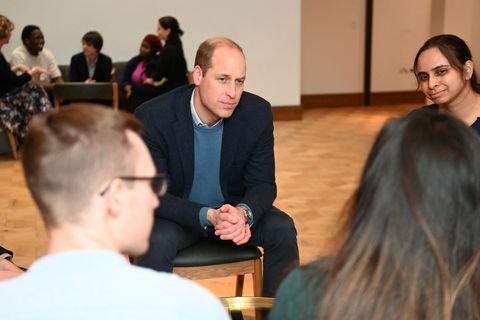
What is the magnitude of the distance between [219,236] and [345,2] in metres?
8.50

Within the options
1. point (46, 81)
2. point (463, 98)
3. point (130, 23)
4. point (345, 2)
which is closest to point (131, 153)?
point (463, 98)

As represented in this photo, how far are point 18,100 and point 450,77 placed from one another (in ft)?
16.6

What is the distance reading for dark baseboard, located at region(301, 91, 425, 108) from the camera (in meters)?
11.1

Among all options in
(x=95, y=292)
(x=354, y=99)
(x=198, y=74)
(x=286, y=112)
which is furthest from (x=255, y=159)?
(x=354, y=99)

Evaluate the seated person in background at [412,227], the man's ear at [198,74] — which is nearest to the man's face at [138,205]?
the seated person in background at [412,227]

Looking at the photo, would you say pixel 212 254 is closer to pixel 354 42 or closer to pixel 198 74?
pixel 198 74

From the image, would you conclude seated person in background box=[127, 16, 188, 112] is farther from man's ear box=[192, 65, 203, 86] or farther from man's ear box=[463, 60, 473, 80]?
man's ear box=[463, 60, 473, 80]

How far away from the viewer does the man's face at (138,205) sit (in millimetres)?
1238

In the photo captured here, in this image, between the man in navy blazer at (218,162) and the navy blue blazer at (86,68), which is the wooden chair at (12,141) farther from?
the man in navy blazer at (218,162)

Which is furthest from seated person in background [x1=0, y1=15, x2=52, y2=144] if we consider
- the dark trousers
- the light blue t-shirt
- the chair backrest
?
the light blue t-shirt

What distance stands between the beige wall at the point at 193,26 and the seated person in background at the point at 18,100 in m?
1.82

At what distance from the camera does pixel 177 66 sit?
721cm

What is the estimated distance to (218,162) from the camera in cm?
300

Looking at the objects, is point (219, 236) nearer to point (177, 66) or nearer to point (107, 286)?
point (107, 286)
